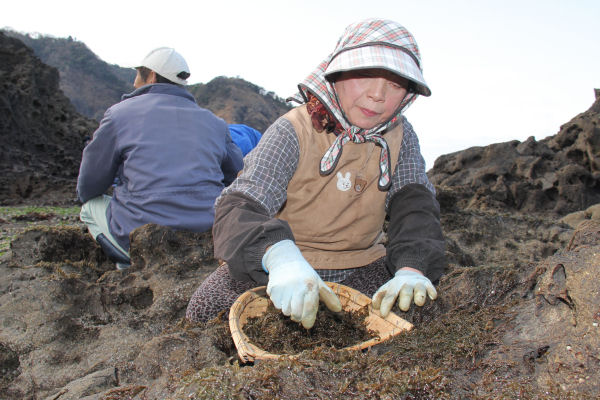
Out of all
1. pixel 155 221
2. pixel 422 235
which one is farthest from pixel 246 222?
pixel 155 221

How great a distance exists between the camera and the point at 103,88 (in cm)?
3975

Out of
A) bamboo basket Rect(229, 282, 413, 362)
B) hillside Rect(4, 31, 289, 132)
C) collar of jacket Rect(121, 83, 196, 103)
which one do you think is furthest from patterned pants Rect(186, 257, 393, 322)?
hillside Rect(4, 31, 289, 132)

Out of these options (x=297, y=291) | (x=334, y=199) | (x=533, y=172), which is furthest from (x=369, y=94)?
(x=533, y=172)

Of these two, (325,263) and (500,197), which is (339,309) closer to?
(325,263)

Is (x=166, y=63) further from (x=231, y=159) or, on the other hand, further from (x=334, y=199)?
(x=334, y=199)

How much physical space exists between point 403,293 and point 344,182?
0.77 metres

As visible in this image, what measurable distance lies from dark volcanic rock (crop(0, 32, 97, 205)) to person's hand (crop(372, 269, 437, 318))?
8.92 m

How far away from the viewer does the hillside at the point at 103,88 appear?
28.6m

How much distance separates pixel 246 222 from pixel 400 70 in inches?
38.4

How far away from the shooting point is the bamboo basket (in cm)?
166

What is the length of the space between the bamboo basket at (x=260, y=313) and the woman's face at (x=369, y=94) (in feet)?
2.79

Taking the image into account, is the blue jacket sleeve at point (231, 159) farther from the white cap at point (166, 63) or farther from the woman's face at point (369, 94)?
the woman's face at point (369, 94)

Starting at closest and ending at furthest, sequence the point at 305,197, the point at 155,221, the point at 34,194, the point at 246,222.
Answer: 1. the point at 246,222
2. the point at 305,197
3. the point at 155,221
4. the point at 34,194

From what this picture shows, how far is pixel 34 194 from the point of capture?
9508mm
